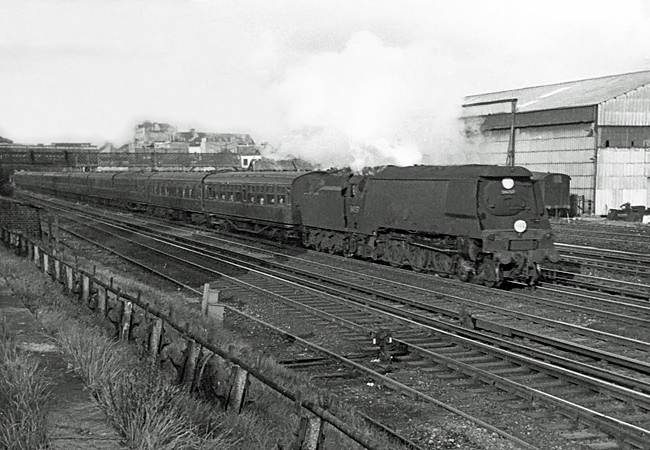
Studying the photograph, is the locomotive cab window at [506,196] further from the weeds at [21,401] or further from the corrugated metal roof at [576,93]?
the corrugated metal roof at [576,93]

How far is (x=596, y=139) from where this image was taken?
43.6 m

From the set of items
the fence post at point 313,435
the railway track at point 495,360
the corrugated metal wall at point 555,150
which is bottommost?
the railway track at point 495,360

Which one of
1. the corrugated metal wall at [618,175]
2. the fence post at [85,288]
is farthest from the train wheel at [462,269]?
the corrugated metal wall at [618,175]

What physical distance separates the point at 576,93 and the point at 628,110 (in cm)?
557

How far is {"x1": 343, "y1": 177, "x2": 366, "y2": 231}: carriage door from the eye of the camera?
21.4 metres

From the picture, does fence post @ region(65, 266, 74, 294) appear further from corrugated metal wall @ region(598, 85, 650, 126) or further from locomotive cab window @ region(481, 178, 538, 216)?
corrugated metal wall @ region(598, 85, 650, 126)

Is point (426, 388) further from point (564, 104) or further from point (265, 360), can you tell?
point (564, 104)

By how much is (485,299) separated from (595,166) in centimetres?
3031

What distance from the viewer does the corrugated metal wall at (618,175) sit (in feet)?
143

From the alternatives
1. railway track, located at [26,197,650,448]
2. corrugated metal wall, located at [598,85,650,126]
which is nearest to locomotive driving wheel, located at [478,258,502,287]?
railway track, located at [26,197,650,448]

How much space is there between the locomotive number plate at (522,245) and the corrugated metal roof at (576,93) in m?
28.8

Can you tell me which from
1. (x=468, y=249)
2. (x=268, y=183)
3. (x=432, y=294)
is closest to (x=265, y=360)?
(x=432, y=294)

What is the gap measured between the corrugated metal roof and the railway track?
3308 centimetres

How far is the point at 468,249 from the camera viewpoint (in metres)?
17.7
